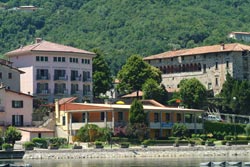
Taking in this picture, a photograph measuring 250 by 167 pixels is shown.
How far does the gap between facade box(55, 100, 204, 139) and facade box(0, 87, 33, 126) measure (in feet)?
13.0

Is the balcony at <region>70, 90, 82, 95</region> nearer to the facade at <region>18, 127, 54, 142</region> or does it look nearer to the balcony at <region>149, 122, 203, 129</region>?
the balcony at <region>149, 122, 203, 129</region>

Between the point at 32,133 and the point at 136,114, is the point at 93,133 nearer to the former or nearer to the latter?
the point at 136,114

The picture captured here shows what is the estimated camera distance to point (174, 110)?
5143 inches

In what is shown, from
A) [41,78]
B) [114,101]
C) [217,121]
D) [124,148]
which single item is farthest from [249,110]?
[124,148]

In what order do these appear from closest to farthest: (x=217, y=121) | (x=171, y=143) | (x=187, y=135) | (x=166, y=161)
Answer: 1. (x=166, y=161)
2. (x=171, y=143)
3. (x=187, y=135)
4. (x=217, y=121)


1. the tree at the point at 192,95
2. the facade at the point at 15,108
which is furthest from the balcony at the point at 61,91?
the facade at the point at 15,108

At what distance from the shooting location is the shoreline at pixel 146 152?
4173 inches

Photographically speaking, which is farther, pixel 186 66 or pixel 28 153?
pixel 186 66

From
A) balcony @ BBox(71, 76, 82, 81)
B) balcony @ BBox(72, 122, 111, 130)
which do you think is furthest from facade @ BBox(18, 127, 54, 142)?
balcony @ BBox(71, 76, 82, 81)

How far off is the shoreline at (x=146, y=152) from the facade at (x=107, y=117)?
44.5ft

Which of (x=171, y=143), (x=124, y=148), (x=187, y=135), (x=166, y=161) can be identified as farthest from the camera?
(x=187, y=135)

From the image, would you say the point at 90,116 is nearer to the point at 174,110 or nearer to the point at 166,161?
the point at 174,110

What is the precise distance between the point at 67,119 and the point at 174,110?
48.4 ft

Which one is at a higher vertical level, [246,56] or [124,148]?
[246,56]
